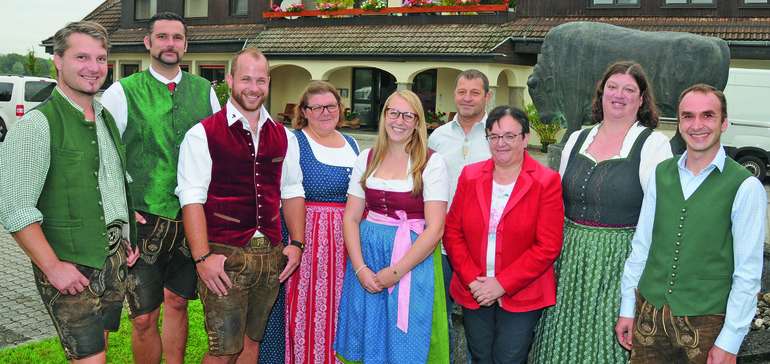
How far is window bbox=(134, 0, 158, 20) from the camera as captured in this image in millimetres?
26422

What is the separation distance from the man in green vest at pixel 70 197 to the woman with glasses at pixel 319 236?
1152mm

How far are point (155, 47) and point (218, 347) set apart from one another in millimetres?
1713

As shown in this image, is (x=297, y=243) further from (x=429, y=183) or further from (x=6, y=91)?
(x=6, y=91)

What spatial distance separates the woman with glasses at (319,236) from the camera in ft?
12.7

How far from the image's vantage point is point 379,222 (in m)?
3.54

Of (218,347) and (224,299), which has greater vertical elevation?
(224,299)

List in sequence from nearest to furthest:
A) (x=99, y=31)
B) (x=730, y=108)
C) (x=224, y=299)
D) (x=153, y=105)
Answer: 1. (x=99, y=31)
2. (x=224, y=299)
3. (x=153, y=105)
4. (x=730, y=108)

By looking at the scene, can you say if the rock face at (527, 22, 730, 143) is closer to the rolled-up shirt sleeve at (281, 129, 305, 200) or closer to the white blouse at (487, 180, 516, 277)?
the white blouse at (487, 180, 516, 277)

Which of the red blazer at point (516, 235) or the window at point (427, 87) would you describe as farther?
the window at point (427, 87)

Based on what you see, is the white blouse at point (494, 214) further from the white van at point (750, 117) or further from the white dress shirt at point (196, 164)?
the white van at point (750, 117)

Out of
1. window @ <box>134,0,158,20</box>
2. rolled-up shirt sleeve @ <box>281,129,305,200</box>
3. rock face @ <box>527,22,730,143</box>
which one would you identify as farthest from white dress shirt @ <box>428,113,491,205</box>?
window @ <box>134,0,158,20</box>

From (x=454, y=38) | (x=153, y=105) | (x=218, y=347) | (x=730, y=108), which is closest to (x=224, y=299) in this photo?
(x=218, y=347)

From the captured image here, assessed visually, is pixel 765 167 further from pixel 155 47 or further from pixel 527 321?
pixel 155 47

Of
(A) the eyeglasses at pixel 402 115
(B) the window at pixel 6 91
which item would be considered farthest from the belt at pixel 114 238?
(B) the window at pixel 6 91
